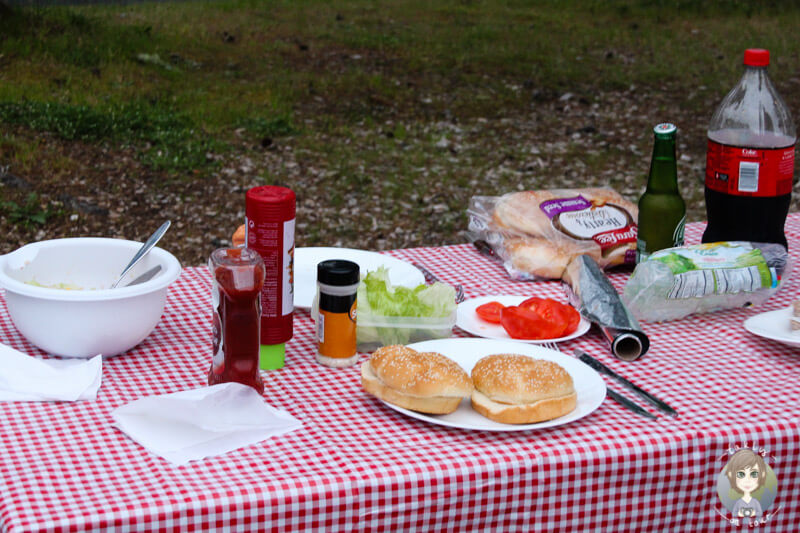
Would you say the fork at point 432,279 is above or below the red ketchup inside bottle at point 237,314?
below

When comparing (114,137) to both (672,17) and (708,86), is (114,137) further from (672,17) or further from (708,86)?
(672,17)

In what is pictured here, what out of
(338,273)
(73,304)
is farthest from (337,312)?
(73,304)

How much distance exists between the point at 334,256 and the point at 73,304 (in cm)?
79

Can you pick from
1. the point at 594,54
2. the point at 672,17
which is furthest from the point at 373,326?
the point at 672,17

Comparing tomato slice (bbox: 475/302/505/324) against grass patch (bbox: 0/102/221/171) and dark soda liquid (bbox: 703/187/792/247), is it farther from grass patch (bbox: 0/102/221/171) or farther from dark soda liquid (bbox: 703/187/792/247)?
grass patch (bbox: 0/102/221/171)

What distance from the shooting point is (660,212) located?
2213 millimetres

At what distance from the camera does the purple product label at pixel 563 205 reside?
8.00ft

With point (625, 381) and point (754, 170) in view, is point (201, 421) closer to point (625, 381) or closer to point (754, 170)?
point (625, 381)

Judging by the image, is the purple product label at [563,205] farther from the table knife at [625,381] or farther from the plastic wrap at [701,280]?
the table knife at [625,381]

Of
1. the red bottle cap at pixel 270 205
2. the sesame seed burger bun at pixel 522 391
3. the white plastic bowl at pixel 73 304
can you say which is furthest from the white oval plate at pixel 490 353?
the white plastic bowl at pixel 73 304

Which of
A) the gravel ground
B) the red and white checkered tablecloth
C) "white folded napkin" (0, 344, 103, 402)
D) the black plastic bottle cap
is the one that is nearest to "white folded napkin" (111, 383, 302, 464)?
the red and white checkered tablecloth

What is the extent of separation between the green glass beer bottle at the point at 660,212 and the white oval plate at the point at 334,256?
1.77 feet

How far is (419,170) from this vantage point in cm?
654
